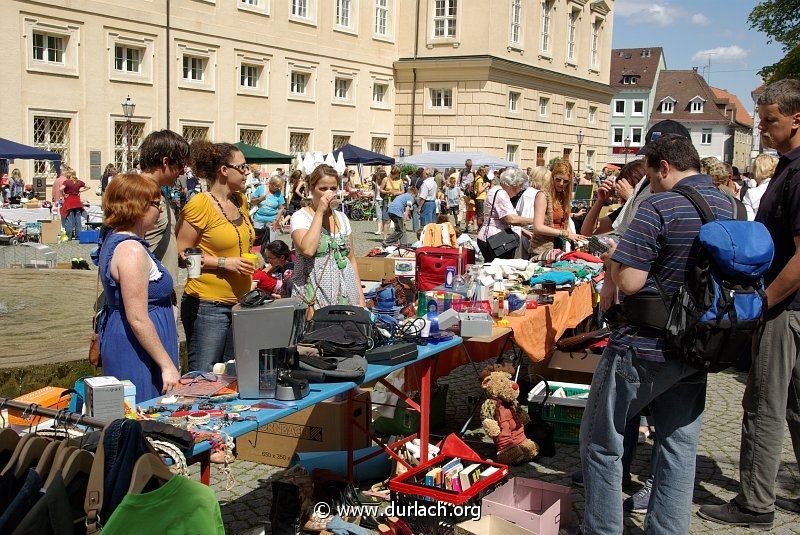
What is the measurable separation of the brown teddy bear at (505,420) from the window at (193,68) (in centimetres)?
2507

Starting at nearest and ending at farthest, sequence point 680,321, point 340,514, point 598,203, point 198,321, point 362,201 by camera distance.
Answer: point 680,321
point 340,514
point 198,321
point 598,203
point 362,201

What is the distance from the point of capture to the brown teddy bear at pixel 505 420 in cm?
526

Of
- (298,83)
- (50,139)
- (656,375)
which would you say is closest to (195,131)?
(50,139)

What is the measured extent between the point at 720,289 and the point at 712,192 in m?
0.44

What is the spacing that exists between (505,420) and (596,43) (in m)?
46.6

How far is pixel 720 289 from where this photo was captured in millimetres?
3365

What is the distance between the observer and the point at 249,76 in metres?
30.9

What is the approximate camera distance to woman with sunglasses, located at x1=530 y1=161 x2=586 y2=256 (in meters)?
7.66

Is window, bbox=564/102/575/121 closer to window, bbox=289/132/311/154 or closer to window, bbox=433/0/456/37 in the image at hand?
window, bbox=433/0/456/37

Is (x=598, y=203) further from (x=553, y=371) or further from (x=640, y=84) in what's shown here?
(x=640, y=84)

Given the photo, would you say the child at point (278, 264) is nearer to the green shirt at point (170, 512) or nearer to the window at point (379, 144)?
the green shirt at point (170, 512)

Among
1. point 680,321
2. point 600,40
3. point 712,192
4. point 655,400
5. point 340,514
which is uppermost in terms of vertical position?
point 600,40

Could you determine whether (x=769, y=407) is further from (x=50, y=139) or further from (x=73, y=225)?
(x=50, y=139)

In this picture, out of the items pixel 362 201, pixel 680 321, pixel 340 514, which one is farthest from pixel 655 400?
pixel 362 201
